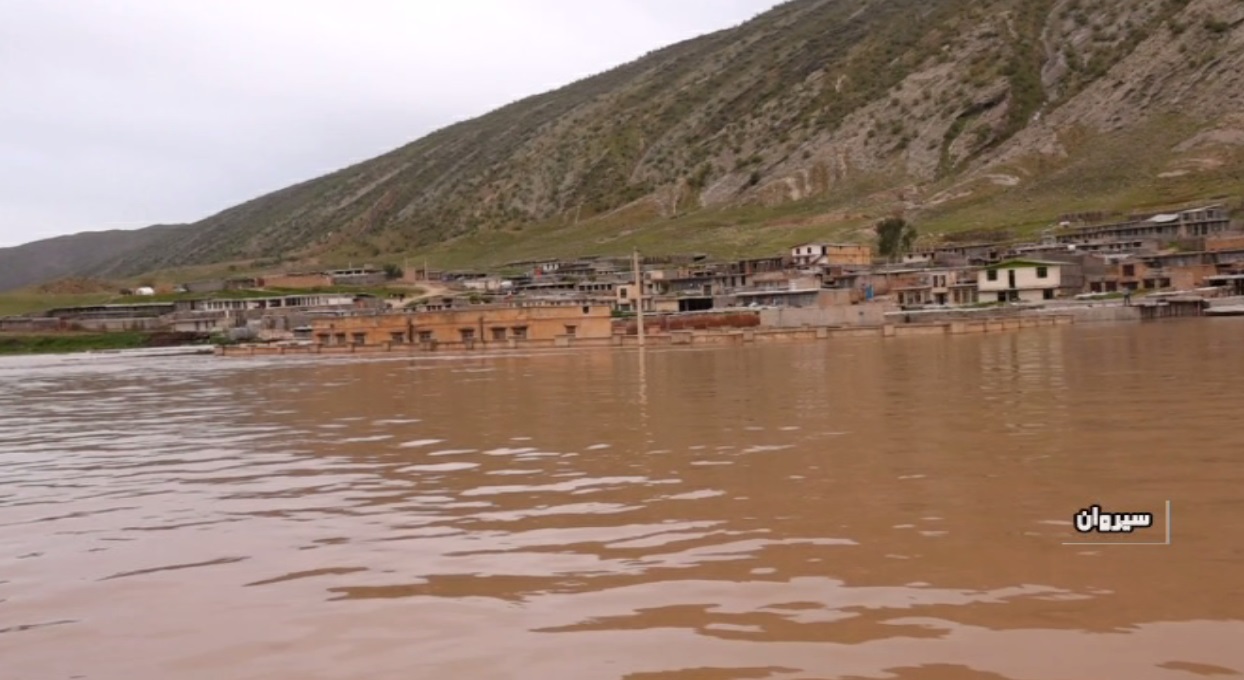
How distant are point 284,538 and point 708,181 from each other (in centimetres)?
16802

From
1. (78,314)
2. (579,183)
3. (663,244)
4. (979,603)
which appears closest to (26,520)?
(979,603)

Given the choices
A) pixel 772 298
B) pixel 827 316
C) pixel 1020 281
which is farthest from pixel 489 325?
pixel 1020 281

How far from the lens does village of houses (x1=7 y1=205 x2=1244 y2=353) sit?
60.3m

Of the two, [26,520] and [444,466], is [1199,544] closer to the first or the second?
[444,466]

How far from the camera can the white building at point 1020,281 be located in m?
74.4

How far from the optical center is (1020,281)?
75438 mm

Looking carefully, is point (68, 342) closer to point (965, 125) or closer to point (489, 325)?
point (489, 325)

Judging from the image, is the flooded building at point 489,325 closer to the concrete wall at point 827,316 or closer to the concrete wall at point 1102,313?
the concrete wall at point 827,316

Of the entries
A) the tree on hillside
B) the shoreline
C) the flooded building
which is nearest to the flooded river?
the shoreline

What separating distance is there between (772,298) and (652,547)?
61.7m

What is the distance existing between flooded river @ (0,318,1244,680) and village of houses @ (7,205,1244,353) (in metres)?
38.1

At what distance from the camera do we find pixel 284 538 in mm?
8469

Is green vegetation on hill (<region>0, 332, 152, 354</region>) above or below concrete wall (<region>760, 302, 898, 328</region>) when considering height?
above

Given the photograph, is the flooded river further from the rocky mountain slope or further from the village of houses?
the rocky mountain slope
